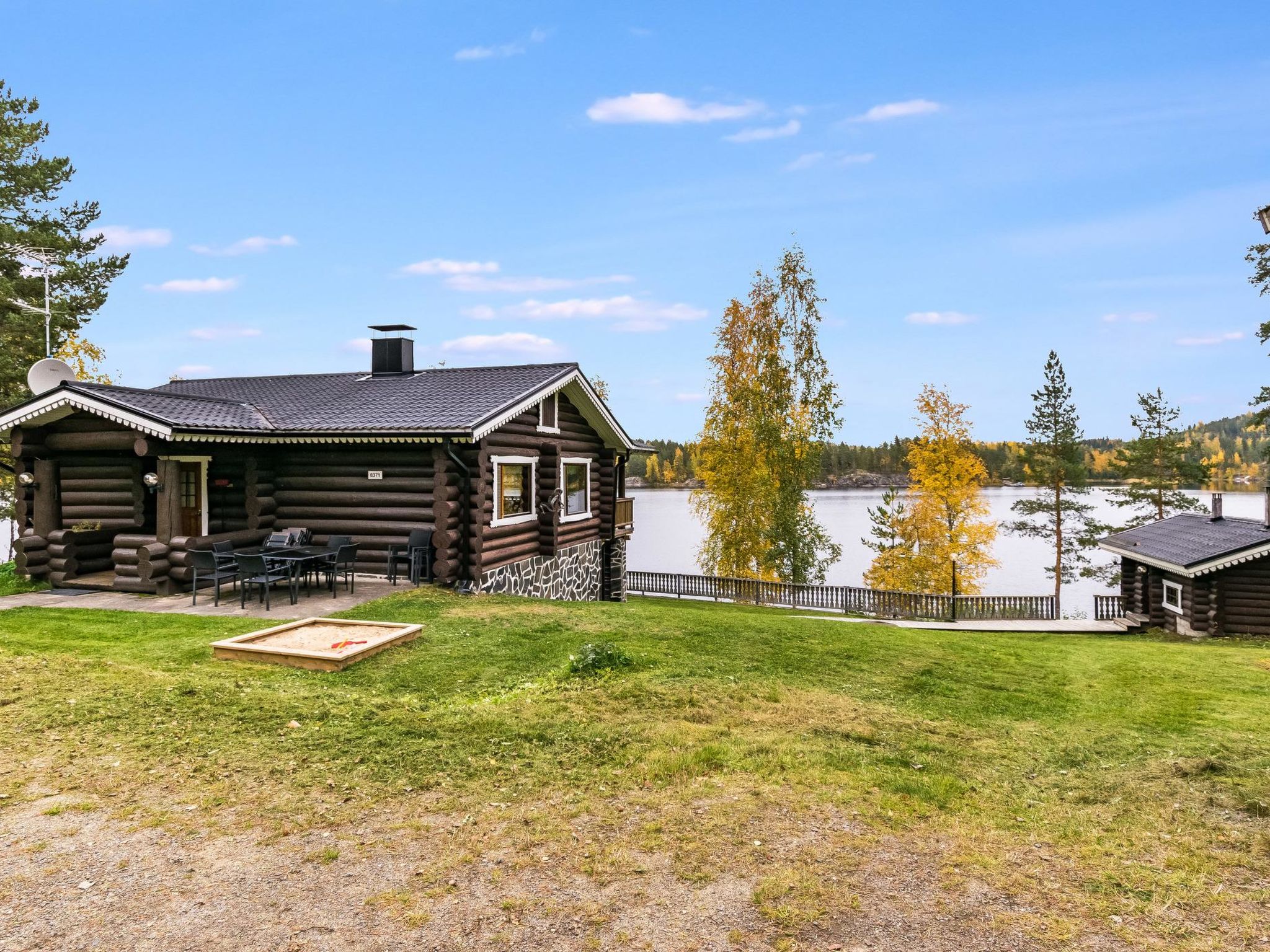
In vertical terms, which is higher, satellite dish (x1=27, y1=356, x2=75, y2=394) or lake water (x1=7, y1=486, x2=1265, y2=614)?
satellite dish (x1=27, y1=356, x2=75, y2=394)

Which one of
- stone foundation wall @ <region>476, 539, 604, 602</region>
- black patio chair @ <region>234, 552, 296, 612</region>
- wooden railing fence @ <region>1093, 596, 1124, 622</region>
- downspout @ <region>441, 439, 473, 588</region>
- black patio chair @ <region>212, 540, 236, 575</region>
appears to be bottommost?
wooden railing fence @ <region>1093, 596, 1124, 622</region>

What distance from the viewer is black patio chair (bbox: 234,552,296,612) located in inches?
422

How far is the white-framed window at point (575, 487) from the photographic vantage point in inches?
678

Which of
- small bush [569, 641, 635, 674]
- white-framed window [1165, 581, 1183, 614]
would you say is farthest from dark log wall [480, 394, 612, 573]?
white-framed window [1165, 581, 1183, 614]

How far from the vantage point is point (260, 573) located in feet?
35.6

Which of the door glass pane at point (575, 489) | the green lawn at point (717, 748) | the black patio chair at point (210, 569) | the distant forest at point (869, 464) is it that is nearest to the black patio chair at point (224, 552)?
the black patio chair at point (210, 569)

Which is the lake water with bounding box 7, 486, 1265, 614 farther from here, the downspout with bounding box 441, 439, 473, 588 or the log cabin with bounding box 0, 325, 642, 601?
the downspout with bounding box 441, 439, 473, 588

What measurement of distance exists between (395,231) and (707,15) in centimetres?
1768

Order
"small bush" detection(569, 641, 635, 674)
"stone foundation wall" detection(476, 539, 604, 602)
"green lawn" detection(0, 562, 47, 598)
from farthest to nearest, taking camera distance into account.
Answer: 1. "stone foundation wall" detection(476, 539, 604, 602)
2. "green lawn" detection(0, 562, 47, 598)
3. "small bush" detection(569, 641, 635, 674)

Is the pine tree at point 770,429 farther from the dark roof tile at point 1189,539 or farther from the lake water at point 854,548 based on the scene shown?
the dark roof tile at point 1189,539

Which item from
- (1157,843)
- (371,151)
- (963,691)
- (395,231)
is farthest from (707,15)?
(1157,843)

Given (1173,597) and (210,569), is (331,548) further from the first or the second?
(1173,597)

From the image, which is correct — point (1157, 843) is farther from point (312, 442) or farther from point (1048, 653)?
point (312, 442)

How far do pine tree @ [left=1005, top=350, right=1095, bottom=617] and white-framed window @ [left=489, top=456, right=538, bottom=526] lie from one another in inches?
956
